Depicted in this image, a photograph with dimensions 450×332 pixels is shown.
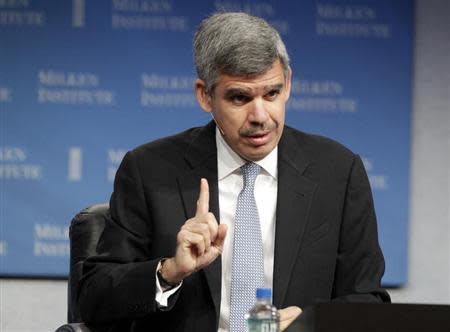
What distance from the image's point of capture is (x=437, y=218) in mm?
4254

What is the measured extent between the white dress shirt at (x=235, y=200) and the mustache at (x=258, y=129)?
0.45ft

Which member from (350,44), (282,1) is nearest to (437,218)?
(350,44)

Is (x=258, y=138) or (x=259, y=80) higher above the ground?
(x=259, y=80)

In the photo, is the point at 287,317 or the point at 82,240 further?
the point at 82,240

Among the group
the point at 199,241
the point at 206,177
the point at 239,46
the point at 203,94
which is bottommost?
the point at 199,241

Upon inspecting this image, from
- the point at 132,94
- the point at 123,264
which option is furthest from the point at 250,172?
the point at 132,94

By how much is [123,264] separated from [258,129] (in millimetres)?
493

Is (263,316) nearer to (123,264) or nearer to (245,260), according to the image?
(245,260)

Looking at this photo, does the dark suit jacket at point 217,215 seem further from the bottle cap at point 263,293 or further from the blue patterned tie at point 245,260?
the bottle cap at point 263,293

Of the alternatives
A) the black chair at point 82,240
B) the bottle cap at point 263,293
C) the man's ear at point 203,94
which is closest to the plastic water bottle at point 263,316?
the bottle cap at point 263,293

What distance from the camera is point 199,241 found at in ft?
7.26

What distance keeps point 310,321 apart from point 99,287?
2.83 ft

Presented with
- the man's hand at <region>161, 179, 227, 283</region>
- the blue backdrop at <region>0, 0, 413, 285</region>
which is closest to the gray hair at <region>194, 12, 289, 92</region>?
the man's hand at <region>161, 179, 227, 283</region>

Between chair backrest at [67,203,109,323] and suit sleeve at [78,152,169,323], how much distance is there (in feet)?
0.76
